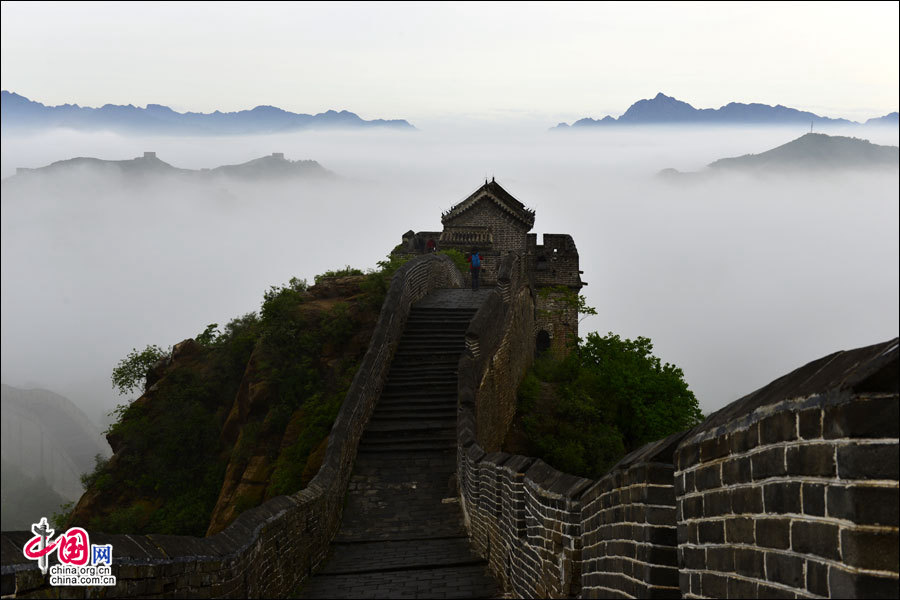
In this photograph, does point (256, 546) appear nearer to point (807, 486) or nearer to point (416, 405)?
point (807, 486)

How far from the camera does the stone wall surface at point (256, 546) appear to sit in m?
4.49

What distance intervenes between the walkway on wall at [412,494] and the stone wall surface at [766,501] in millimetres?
4326

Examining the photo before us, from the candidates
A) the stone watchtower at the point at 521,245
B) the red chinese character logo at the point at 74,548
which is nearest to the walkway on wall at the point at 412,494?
the red chinese character logo at the point at 74,548

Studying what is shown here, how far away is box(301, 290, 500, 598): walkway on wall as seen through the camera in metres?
10.2

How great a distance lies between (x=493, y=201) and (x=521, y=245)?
2.73 m

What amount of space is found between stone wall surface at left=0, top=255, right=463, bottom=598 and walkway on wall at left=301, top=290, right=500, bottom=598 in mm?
334

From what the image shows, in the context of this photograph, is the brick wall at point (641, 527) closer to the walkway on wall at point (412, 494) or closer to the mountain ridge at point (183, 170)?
the walkway on wall at point (412, 494)

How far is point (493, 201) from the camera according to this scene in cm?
4162

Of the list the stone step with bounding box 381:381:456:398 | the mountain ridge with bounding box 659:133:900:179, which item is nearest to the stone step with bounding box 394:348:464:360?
the stone step with bounding box 381:381:456:398

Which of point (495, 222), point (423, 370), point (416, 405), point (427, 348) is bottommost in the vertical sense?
point (416, 405)

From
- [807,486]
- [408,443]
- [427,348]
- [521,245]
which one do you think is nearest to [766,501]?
[807,486]

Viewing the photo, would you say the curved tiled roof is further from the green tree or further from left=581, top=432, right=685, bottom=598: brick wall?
left=581, top=432, right=685, bottom=598: brick wall

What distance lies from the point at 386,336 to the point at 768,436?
14722 millimetres

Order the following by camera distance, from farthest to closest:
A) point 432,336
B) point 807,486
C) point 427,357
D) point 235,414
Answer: point 235,414 < point 432,336 < point 427,357 < point 807,486
